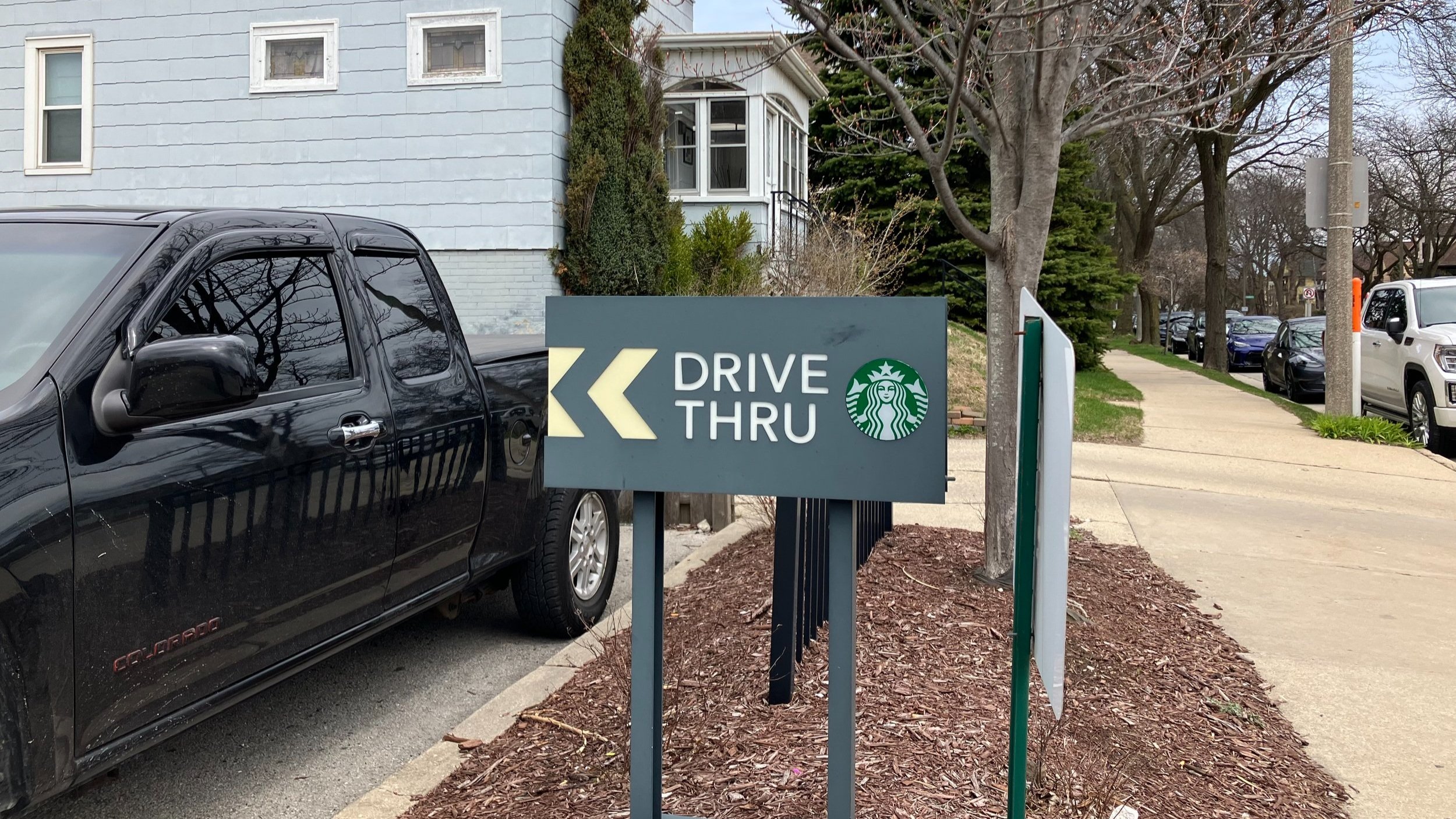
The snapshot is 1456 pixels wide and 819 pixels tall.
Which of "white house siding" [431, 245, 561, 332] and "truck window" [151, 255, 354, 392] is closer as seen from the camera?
"truck window" [151, 255, 354, 392]

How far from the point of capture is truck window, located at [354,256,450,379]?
4.46 m

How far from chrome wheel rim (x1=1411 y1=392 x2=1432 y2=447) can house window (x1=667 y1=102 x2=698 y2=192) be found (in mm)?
9944

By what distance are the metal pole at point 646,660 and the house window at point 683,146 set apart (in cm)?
1529

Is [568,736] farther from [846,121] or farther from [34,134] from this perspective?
[34,134]

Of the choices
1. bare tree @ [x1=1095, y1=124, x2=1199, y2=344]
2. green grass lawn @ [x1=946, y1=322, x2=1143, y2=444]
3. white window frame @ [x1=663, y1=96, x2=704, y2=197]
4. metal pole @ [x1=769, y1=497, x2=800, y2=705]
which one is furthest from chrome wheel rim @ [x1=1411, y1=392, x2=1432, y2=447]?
bare tree @ [x1=1095, y1=124, x2=1199, y2=344]

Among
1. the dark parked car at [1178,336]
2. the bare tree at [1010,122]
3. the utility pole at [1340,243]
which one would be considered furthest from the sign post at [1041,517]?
the dark parked car at [1178,336]

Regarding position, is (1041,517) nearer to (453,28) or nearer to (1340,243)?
(453,28)

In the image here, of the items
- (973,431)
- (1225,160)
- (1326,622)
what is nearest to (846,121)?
(1326,622)

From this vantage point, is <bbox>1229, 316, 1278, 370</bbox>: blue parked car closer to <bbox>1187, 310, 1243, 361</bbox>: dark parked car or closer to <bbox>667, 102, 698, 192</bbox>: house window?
<bbox>1187, 310, 1243, 361</bbox>: dark parked car

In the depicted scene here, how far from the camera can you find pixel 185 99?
46.4 ft

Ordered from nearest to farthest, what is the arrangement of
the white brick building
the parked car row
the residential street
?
the residential street
the white brick building
the parked car row

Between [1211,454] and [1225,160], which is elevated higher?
[1225,160]

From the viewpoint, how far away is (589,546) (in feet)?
18.6

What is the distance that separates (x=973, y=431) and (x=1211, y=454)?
95.8 inches
